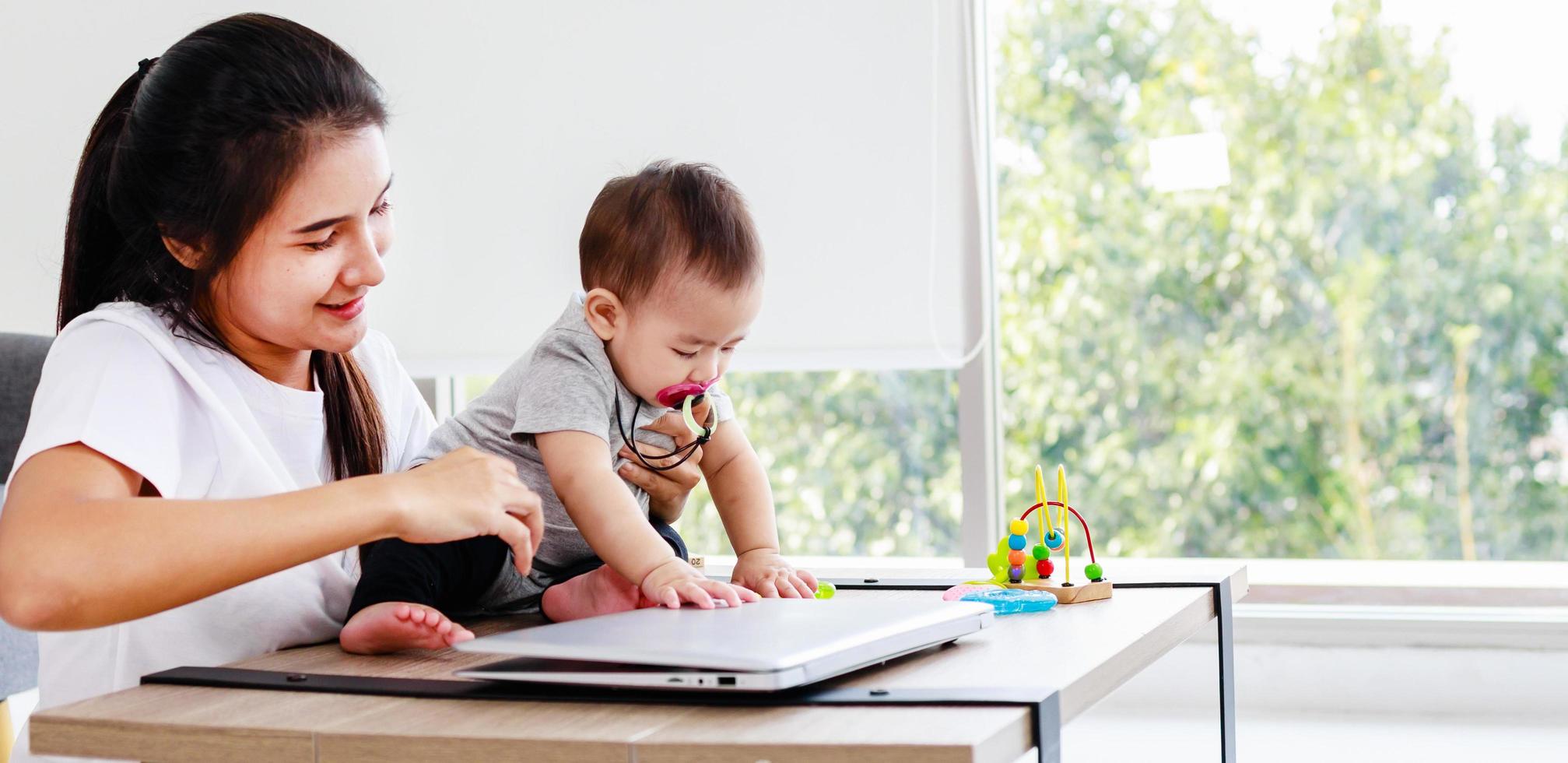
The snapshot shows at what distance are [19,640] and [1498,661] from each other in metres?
2.42

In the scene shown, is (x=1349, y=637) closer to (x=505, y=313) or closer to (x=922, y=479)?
(x=922, y=479)

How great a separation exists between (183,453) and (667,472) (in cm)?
47

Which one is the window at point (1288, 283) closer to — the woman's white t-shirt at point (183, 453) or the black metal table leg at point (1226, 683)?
the black metal table leg at point (1226, 683)

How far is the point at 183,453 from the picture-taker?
3.69ft

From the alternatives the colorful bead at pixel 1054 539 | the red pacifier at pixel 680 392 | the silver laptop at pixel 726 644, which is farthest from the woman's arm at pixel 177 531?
the colorful bead at pixel 1054 539

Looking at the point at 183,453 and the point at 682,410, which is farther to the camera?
the point at 682,410

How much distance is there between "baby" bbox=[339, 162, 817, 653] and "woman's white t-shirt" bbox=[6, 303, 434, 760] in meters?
0.09

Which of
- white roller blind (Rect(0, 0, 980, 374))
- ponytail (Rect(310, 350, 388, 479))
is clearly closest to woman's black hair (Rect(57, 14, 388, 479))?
ponytail (Rect(310, 350, 388, 479))

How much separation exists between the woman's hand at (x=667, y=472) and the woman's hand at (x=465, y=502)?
13.7 inches

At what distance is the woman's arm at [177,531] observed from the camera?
868 mm

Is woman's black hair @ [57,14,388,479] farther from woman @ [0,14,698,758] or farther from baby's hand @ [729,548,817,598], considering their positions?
baby's hand @ [729,548,817,598]

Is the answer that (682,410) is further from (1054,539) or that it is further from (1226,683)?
(1226,683)

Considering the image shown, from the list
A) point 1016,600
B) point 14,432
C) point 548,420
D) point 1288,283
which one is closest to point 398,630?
point 548,420

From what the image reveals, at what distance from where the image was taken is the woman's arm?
34.2 inches
